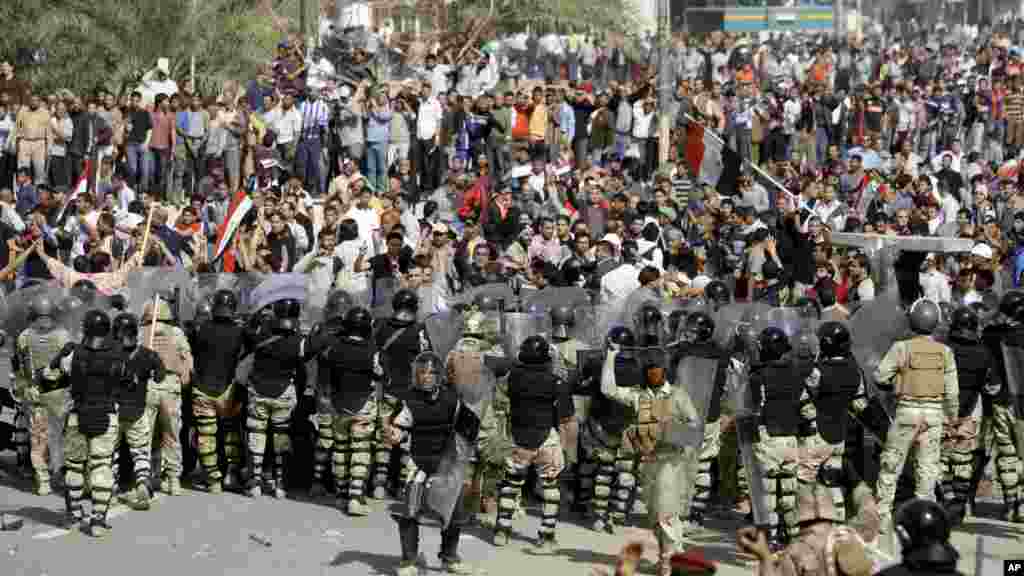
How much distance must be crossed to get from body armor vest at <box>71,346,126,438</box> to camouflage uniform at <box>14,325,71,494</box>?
878mm

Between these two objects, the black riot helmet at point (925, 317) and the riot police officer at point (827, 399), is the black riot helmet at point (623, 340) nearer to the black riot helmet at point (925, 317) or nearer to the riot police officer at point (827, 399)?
the riot police officer at point (827, 399)

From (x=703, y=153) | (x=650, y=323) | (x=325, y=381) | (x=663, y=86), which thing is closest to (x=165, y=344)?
(x=325, y=381)

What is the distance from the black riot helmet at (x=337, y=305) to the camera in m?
15.0

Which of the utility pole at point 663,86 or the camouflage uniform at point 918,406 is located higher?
the utility pole at point 663,86

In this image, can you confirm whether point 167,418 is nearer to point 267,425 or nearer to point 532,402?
point 267,425

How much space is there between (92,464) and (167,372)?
1.27 m

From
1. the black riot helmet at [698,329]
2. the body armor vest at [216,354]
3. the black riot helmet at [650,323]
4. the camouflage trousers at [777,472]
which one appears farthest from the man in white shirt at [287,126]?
the camouflage trousers at [777,472]

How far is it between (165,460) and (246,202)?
4600 mm

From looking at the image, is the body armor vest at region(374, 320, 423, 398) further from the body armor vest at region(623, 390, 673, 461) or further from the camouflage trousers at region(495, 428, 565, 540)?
the body armor vest at region(623, 390, 673, 461)

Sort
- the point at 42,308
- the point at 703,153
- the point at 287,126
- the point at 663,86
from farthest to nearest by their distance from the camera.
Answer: the point at 287,126
the point at 663,86
the point at 703,153
the point at 42,308

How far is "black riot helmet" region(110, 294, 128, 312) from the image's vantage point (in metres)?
15.3

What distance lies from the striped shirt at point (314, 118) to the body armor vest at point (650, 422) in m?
11.4

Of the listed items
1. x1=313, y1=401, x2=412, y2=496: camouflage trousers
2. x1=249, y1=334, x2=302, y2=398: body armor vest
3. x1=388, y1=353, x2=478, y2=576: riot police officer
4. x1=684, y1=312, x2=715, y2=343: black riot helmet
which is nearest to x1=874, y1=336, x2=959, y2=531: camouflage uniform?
x1=684, y1=312, x2=715, y2=343: black riot helmet

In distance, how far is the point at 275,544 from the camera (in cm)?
1389
